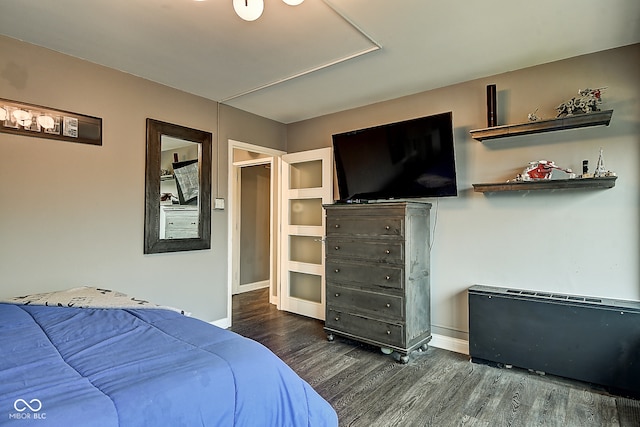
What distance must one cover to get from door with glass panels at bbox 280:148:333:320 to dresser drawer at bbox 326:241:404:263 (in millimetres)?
750

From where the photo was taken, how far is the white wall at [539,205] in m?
2.54

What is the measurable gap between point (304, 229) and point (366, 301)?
1450 mm

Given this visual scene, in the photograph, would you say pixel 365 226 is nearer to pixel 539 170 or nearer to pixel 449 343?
pixel 449 343

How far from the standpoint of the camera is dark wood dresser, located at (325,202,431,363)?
299cm

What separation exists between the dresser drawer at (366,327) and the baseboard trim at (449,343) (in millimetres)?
589

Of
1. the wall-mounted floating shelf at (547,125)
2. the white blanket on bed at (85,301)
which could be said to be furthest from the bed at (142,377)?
the wall-mounted floating shelf at (547,125)

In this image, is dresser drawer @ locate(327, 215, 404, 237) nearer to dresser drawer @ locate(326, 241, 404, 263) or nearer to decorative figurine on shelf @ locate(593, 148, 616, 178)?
dresser drawer @ locate(326, 241, 404, 263)

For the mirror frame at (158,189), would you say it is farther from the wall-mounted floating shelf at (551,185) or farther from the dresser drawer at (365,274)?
the wall-mounted floating shelf at (551,185)

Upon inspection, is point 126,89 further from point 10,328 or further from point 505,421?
point 505,421

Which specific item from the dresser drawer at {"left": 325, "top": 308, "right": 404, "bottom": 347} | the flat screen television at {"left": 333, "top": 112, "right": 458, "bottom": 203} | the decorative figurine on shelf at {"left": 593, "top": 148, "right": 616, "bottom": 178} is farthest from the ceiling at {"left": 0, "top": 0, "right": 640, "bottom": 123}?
the dresser drawer at {"left": 325, "top": 308, "right": 404, "bottom": 347}

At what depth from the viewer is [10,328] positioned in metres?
1.61

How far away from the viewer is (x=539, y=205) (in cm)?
285

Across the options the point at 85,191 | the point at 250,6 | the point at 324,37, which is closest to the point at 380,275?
the point at 324,37

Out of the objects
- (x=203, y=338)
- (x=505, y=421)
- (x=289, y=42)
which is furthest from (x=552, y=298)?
(x=289, y=42)
